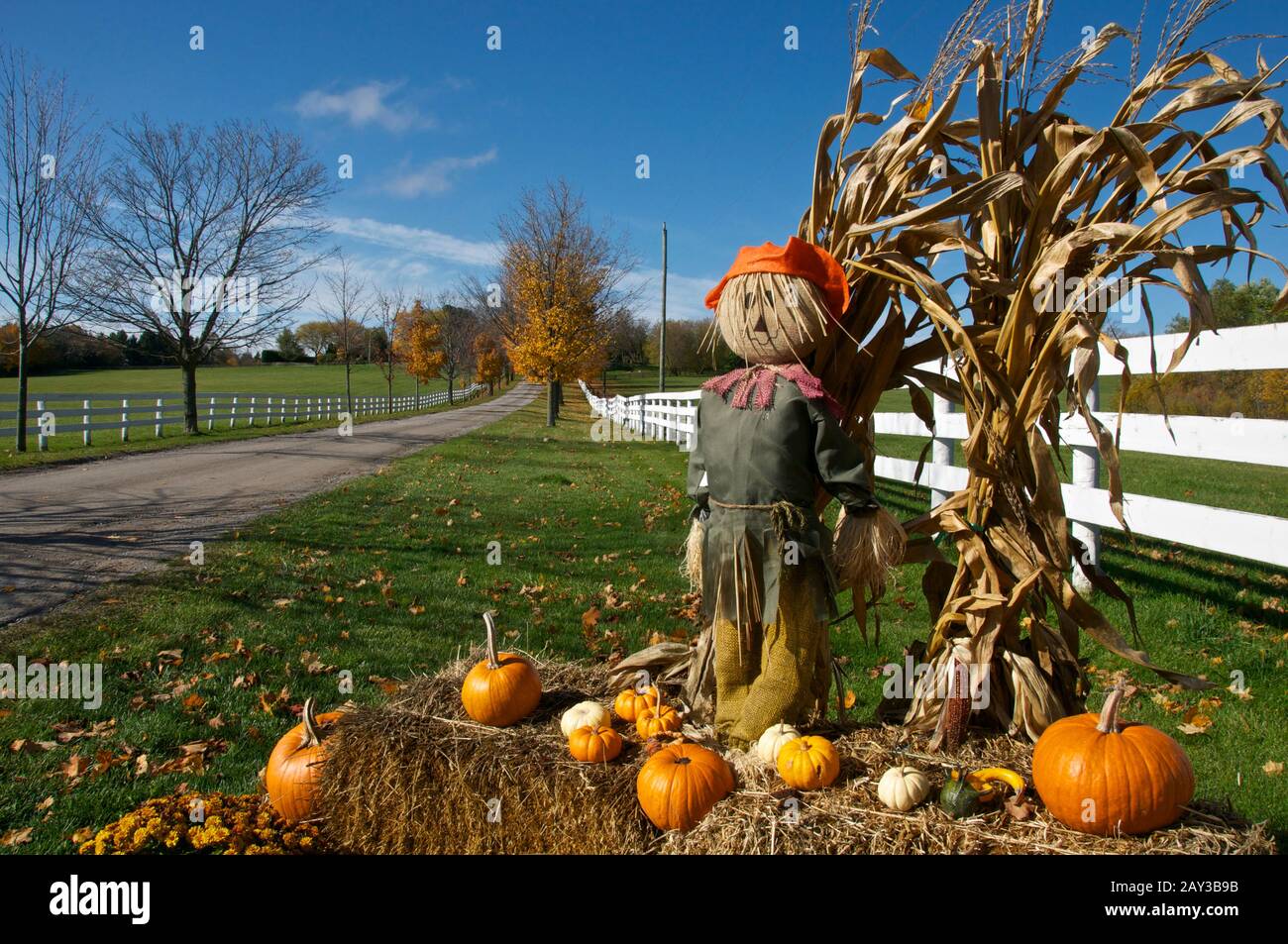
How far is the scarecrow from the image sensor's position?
2.65 m

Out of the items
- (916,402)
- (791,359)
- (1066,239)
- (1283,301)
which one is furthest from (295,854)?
(1283,301)

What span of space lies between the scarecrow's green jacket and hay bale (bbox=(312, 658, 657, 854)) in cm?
72

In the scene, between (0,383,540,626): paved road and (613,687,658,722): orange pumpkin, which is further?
(0,383,540,626): paved road

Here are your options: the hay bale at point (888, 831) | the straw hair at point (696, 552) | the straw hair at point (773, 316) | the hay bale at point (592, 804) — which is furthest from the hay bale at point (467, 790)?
the straw hair at point (773, 316)

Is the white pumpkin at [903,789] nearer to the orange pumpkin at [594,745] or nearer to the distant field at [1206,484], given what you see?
the orange pumpkin at [594,745]

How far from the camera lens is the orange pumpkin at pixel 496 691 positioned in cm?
282

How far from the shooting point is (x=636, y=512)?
9.31 meters

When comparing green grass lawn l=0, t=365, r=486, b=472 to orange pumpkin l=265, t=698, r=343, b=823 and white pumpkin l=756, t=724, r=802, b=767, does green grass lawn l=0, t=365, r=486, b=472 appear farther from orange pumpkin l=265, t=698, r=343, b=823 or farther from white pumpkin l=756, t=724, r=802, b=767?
white pumpkin l=756, t=724, r=802, b=767

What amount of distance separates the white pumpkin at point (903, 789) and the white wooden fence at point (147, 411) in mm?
19629

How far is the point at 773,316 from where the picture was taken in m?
2.72

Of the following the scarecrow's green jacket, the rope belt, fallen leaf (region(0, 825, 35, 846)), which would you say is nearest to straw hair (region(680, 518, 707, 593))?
the scarecrow's green jacket

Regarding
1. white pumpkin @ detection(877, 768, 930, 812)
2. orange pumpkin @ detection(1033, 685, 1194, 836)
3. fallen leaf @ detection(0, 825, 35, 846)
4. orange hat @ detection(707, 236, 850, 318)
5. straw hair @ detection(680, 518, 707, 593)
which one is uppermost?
orange hat @ detection(707, 236, 850, 318)
